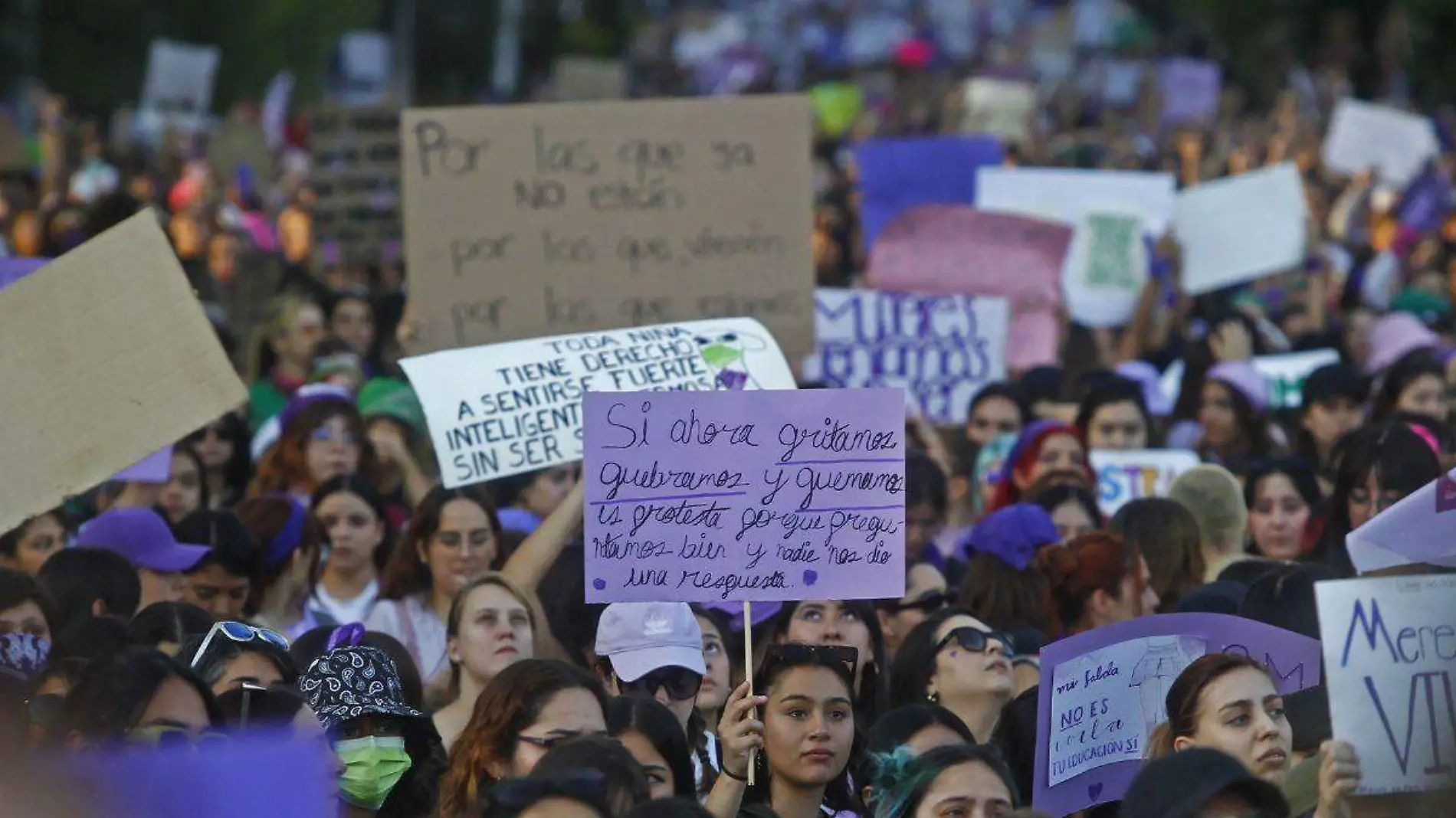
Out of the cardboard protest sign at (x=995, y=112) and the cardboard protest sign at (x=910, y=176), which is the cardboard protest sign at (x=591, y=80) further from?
the cardboard protest sign at (x=995, y=112)

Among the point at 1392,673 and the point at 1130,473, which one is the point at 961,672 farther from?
the point at 1130,473

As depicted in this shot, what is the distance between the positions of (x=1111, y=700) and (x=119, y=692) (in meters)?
2.11

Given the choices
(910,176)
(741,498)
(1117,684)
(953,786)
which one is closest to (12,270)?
(741,498)

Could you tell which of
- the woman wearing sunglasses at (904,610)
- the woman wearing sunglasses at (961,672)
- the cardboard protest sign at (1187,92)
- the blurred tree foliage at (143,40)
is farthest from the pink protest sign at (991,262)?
the blurred tree foliage at (143,40)

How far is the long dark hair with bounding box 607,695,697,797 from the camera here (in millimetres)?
6004

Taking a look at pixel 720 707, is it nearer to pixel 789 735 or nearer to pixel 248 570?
pixel 789 735

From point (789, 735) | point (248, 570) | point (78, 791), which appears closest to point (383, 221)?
point (248, 570)

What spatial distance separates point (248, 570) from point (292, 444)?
57.7 inches

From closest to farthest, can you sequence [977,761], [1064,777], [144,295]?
[977,761] < [1064,777] < [144,295]

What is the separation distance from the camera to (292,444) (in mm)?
9414

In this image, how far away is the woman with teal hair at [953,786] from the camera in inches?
215

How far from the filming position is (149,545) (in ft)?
25.7

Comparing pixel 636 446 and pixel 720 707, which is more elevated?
pixel 636 446

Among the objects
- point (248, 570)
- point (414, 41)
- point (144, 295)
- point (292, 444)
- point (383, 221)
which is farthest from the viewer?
point (414, 41)
